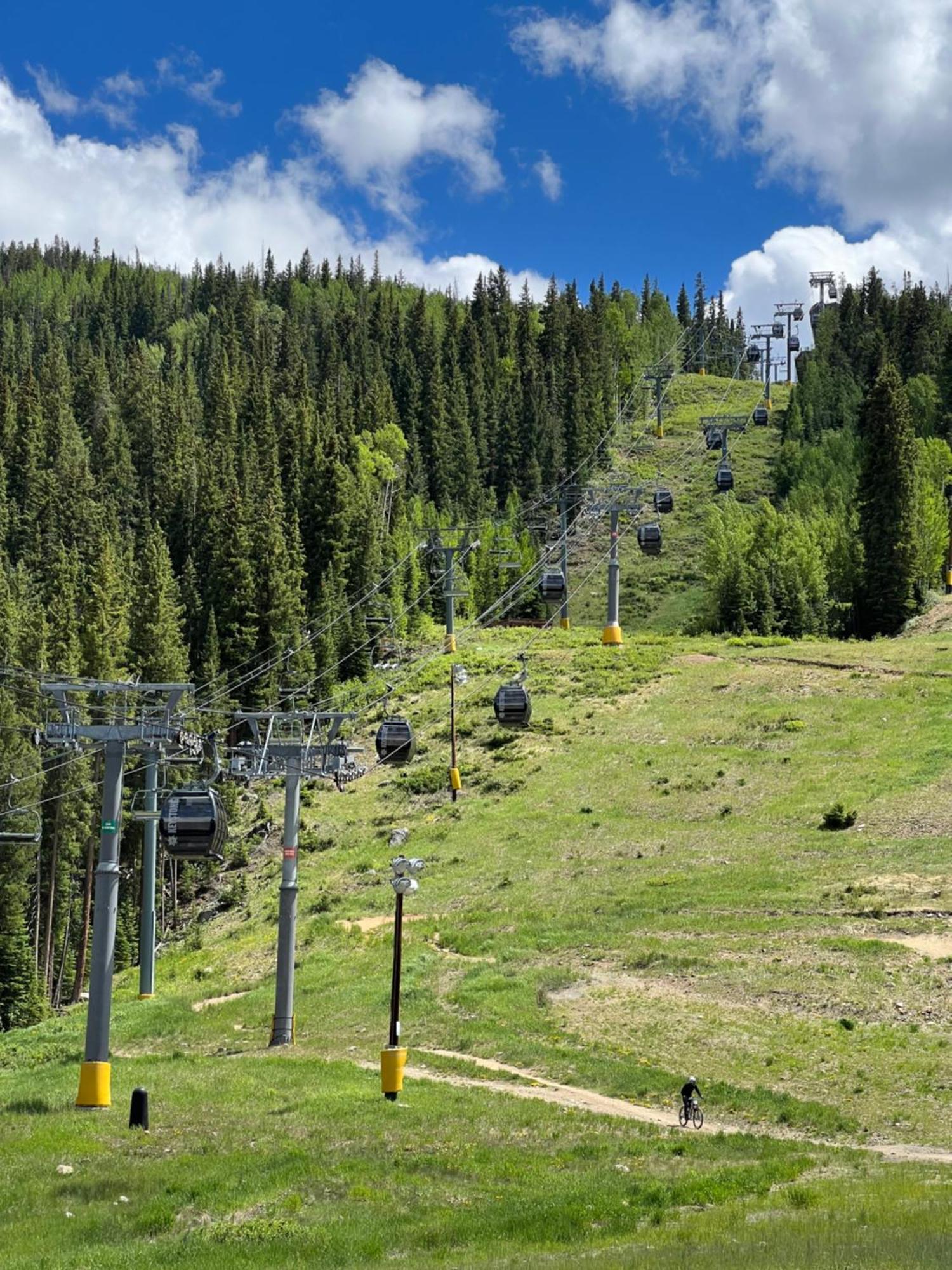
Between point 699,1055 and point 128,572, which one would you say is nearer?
point 699,1055

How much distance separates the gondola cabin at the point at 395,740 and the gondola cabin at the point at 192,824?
15917mm

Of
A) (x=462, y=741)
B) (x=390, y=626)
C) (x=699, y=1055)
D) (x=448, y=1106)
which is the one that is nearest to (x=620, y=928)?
(x=699, y=1055)

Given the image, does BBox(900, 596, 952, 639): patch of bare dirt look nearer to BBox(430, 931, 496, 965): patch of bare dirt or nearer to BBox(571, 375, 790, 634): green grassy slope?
BBox(571, 375, 790, 634): green grassy slope

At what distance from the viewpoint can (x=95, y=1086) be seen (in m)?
27.3

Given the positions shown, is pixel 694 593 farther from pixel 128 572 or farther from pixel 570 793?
pixel 570 793

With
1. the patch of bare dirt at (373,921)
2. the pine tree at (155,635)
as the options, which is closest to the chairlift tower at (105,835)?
the patch of bare dirt at (373,921)

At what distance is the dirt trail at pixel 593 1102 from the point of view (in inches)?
986

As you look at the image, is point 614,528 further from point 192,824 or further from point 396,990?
point 396,990

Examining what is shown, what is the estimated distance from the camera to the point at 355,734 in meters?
77.2

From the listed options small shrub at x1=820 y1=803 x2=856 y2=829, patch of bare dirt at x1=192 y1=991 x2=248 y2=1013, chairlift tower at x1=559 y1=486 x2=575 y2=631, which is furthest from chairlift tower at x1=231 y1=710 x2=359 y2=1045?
chairlift tower at x1=559 y1=486 x2=575 y2=631

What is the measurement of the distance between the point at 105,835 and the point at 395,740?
61.7 ft

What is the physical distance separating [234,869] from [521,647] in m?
25.2

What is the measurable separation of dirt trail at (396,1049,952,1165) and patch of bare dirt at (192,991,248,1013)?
9.92 meters

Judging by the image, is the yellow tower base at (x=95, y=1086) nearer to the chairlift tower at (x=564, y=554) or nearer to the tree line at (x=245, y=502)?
the tree line at (x=245, y=502)
